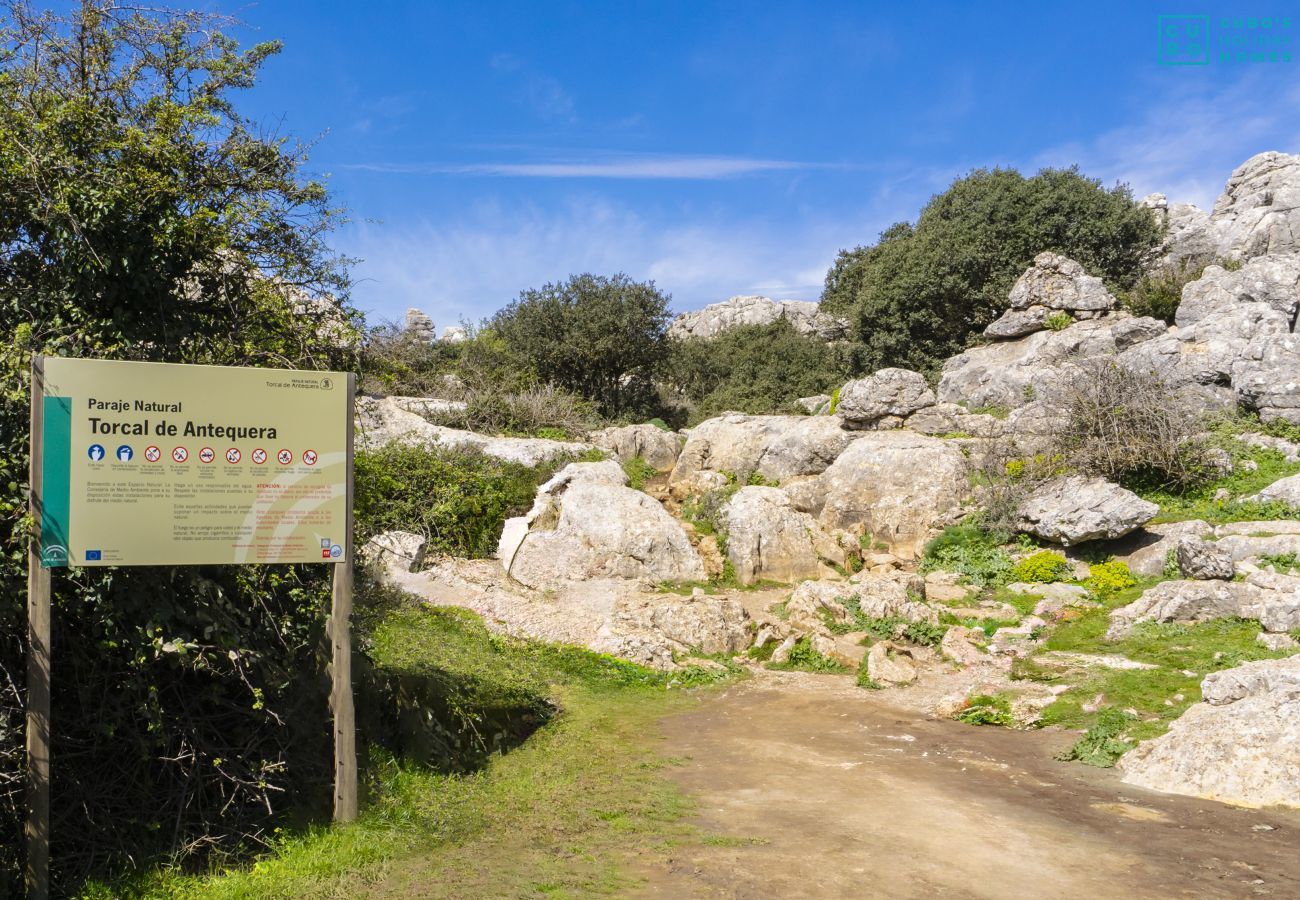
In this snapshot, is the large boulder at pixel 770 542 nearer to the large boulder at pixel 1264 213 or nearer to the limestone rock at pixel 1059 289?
the limestone rock at pixel 1059 289

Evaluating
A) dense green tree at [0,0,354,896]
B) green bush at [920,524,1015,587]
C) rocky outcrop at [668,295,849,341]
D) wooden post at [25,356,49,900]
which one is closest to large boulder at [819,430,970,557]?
green bush at [920,524,1015,587]

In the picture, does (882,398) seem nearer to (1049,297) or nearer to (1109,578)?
(1049,297)

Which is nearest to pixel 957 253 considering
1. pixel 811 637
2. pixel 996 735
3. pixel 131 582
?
pixel 811 637

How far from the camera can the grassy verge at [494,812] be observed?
4.86 meters

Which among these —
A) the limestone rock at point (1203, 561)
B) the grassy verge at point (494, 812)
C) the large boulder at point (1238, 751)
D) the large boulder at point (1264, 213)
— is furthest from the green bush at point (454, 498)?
the large boulder at point (1264, 213)

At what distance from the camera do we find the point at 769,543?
1495 centimetres

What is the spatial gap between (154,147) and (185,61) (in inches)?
54.0

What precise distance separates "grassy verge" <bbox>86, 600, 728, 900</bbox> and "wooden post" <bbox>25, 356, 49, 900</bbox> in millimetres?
322

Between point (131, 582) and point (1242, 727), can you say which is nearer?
point (131, 582)

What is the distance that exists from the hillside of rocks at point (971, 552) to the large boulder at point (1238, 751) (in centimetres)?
2

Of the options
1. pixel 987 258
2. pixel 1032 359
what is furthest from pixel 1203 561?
pixel 987 258

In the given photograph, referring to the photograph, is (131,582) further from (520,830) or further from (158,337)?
(520,830)

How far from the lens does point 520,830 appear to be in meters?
5.78

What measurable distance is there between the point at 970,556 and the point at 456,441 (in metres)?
10.5
